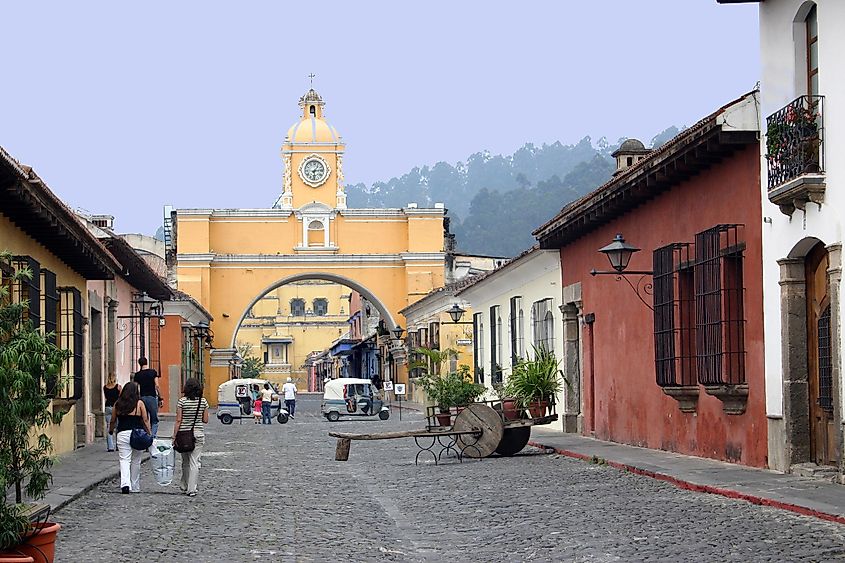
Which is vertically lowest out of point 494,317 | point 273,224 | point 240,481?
point 240,481

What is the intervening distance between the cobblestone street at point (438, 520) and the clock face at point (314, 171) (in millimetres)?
43673

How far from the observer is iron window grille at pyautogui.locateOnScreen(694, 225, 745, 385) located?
15.3 m

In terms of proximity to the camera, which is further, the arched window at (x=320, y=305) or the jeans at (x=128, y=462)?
the arched window at (x=320, y=305)

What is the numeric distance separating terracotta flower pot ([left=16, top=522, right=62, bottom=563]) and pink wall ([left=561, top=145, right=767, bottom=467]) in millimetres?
8310

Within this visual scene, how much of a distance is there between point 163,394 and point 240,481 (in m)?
25.6

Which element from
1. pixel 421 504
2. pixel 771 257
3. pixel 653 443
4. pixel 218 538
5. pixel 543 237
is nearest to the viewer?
pixel 218 538

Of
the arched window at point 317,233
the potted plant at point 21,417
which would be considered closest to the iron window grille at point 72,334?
the potted plant at point 21,417

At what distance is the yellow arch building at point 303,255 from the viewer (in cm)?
5566

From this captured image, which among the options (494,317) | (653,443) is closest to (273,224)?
(494,317)

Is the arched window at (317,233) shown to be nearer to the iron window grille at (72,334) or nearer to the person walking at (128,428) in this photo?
the iron window grille at (72,334)

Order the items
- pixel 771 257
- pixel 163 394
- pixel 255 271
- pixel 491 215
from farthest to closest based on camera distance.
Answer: pixel 491 215
pixel 255 271
pixel 163 394
pixel 771 257

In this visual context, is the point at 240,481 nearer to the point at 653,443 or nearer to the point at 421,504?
the point at 421,504

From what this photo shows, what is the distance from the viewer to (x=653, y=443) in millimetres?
18984

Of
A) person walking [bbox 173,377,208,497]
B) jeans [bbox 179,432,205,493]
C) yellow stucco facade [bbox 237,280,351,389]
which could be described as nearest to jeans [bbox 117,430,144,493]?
person walking [bbox 173,377,208,497]
